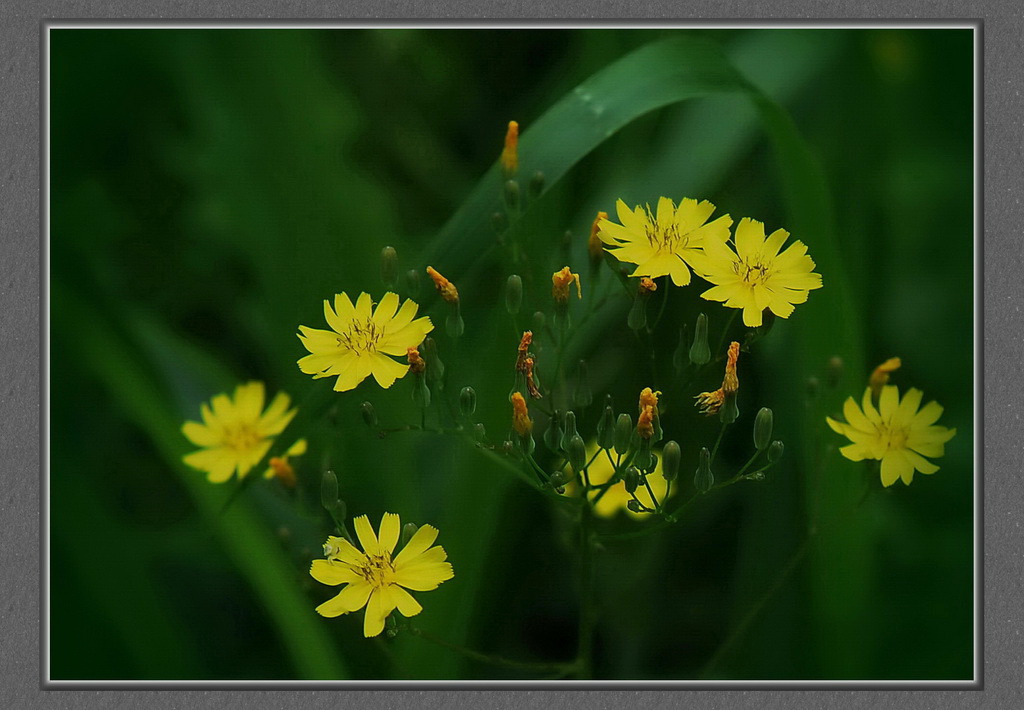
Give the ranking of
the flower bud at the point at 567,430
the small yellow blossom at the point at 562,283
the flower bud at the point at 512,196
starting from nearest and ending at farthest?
1. the flower bud at the point at 567,430
2. the small yellow blossom at the point at 562,283
3. the flower bud at the point at 512,196

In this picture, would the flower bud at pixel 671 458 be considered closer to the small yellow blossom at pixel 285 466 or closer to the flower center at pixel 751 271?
the flower center at pixel 751 271

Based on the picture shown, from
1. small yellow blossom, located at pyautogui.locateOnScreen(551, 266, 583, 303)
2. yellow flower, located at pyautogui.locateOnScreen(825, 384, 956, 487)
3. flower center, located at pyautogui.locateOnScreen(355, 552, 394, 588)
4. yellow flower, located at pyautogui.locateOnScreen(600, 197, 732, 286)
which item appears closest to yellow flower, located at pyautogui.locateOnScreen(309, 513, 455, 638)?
flower center, located at pyautogui.locateOnScreen(355, 552, 394, 588)

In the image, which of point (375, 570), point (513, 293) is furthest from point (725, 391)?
point (375, 570)

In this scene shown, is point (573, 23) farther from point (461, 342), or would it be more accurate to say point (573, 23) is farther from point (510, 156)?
point (461, 342)

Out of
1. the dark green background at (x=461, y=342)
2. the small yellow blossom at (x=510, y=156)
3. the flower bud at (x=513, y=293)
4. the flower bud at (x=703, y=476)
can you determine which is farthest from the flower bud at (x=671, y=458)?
the small yellow blossom at (x=510, y=156)

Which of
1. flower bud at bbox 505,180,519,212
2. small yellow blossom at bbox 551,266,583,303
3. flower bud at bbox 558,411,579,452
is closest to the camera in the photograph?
flower bud at bbox 558,411,579,452

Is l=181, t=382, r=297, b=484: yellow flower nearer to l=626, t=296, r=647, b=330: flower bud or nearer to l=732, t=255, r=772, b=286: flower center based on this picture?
l=626, t=296, r=647, b=330: flower bud
